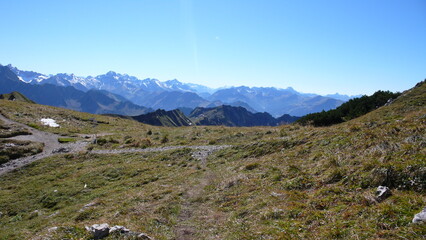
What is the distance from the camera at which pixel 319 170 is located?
1292 centimetres

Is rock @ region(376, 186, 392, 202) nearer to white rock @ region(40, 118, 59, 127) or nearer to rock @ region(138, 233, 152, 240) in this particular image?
rock @ region(138, 233, 152, 240)

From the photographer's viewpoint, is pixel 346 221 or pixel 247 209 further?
pixel 247 209

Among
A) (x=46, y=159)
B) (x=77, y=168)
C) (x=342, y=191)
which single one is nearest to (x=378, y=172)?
(x=342, y=191)

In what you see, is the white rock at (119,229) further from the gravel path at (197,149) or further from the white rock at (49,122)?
the white rock at (49,122)

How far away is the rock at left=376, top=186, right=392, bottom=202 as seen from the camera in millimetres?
8305

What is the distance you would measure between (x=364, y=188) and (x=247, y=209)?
16.2 ft

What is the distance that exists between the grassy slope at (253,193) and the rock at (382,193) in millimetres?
205

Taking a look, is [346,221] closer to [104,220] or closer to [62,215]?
[104,220]

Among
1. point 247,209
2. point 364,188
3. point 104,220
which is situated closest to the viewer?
point 364,188

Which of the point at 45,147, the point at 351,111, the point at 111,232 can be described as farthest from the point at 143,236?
the point at 351,111

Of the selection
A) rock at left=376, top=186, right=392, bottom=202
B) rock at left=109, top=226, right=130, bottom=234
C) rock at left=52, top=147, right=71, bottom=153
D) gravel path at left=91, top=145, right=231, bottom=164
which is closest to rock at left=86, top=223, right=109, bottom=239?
rock at left=109, top=226, right=130, bottom=234

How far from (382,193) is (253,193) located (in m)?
5.73

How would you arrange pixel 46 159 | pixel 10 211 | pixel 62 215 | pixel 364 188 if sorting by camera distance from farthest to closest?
pixel 46 159 → pixel 10 211 → pixel 62 215 → pixel 364 188

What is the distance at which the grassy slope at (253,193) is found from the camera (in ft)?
26.2
